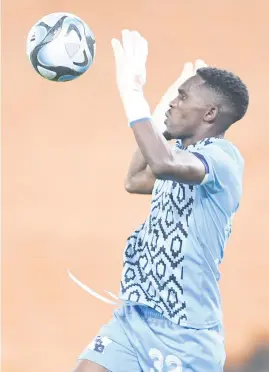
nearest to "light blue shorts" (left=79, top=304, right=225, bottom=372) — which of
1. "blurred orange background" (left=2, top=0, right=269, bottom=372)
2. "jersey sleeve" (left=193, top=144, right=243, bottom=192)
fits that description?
"jersey sleeve" (left=193, top=144, right=243, bottom=192)

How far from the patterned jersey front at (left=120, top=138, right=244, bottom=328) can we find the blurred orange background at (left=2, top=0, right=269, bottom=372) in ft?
7.25

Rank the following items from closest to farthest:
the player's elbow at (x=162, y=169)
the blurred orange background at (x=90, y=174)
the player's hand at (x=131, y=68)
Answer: the player's elbow at (x=162, y=169), the player's hand at (x=131, y=68), the blurred orange background at (x=90, y=174)

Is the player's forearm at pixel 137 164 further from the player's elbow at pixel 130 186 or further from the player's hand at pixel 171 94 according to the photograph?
the player's hand at pixel 171 94

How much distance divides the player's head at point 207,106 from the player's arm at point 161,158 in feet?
1.29

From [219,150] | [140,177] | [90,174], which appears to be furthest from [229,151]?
[90,174]

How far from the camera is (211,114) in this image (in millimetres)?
3145

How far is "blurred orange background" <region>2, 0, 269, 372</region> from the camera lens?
5309 mm

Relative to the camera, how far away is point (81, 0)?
19.3 ft

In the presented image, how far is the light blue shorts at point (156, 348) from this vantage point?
2.99 meters

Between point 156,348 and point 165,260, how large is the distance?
30 cm

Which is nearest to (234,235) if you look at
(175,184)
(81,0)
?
(81,0)

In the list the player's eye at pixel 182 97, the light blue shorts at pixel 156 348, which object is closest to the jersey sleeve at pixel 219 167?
the player's eye at pixel 182 97

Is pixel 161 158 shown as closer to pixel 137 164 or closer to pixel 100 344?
pixel 100 344

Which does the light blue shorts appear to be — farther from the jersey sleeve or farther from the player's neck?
the player's neck
